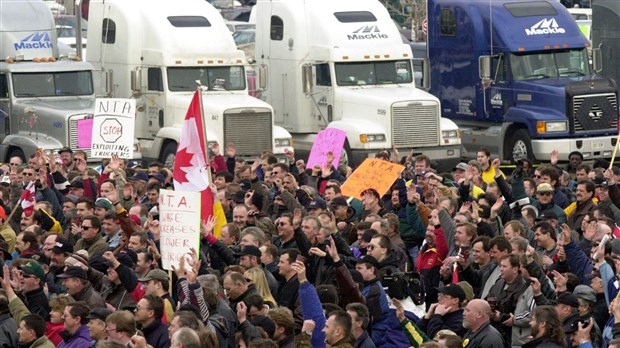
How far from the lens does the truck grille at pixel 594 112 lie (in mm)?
29688

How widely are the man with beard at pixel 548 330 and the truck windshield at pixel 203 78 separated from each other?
1829 centimetres

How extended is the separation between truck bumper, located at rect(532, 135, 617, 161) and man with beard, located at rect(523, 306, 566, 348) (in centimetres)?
1777

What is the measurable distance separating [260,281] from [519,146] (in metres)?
17.3

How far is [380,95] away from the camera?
29.8m

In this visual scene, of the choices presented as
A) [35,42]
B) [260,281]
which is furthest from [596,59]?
[260,281]

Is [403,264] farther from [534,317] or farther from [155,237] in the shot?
[534,317]

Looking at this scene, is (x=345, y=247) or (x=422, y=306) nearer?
(x=422, y=306)

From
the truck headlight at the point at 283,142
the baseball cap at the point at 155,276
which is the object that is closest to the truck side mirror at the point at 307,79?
the truck headlight at the point at 283,142

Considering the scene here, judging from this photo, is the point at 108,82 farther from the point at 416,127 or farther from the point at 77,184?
the point at 77,184

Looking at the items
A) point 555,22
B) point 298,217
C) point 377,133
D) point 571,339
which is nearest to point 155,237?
point 298,217

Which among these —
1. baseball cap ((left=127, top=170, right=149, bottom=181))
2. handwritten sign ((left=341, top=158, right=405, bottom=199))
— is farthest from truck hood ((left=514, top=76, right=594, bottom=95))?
handwritten sign ((left=341, top=158, right=405, bottom=199))

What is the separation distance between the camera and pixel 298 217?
1508cm

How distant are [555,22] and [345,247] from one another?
1644cm

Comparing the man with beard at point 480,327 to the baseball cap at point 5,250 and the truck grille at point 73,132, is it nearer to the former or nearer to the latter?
the baseball cap at point 5,250
